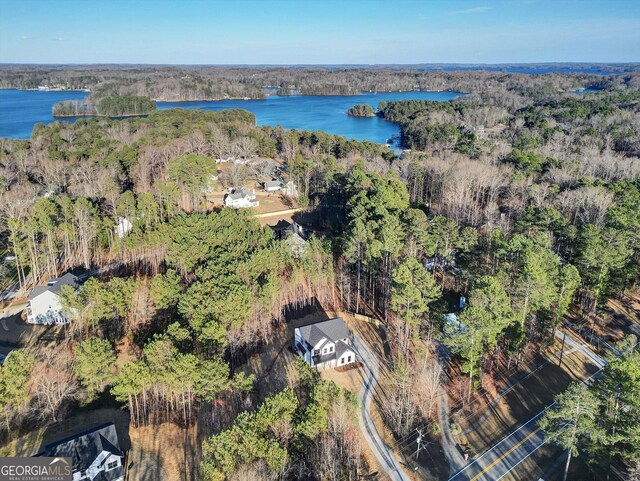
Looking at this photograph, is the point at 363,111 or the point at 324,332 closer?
the point at 324,332

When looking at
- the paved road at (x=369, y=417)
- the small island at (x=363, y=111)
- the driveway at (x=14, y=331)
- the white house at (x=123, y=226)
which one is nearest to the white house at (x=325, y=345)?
the paved road at (x=369, y=417)

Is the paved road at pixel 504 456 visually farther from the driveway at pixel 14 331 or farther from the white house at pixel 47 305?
the driveway at pixel 14 331

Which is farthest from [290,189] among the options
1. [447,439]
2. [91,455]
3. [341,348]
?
[91,455]

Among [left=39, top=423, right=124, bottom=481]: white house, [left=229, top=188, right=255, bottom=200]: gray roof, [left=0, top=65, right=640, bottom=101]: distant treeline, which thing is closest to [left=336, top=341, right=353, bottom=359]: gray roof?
[left=39, top=423, right=124, bottom=481]: white house

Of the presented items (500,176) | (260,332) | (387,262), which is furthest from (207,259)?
(500,176)

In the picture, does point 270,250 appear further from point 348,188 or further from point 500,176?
point 500,176

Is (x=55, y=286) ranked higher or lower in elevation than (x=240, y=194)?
lower

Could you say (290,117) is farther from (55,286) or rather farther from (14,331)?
(14,331)
